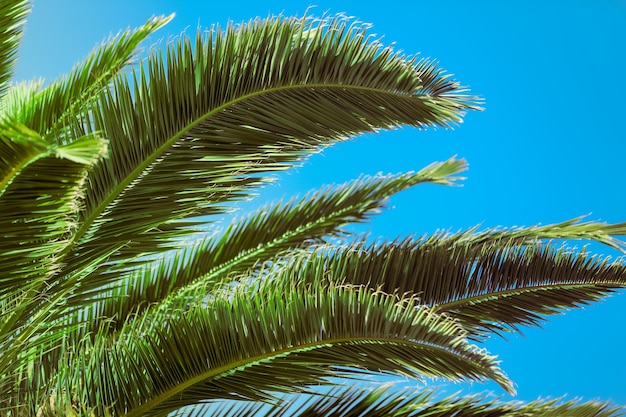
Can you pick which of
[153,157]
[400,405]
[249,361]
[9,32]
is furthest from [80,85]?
[400,405]

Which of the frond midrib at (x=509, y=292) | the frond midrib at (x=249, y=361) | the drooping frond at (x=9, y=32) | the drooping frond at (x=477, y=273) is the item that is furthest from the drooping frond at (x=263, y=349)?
the drooping frond at (x=9, y=32)

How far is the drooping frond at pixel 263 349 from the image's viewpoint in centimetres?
368

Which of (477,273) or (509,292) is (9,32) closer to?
(477,273)

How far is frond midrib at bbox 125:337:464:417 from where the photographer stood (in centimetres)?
371

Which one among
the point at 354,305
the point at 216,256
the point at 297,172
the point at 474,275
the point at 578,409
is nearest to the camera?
the point at 354,305

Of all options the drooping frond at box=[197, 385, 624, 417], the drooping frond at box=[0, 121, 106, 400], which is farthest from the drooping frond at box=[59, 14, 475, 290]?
the drooping frond at box=[197, 385, 624, 417]

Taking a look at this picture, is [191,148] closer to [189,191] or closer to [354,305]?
[189,191]

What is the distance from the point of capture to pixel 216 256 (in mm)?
5723

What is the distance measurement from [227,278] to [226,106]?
130 cm

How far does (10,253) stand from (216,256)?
201 cm

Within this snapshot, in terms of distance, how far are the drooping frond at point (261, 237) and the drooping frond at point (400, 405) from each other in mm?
1448

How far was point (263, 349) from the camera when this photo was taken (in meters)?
4.00

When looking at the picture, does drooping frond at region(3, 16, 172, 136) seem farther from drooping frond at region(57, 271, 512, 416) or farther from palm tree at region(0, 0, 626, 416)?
drooping frond at region(57, 271, 512, 416)


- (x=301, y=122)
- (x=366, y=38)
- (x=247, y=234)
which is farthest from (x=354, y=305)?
(x=247, y=234)
